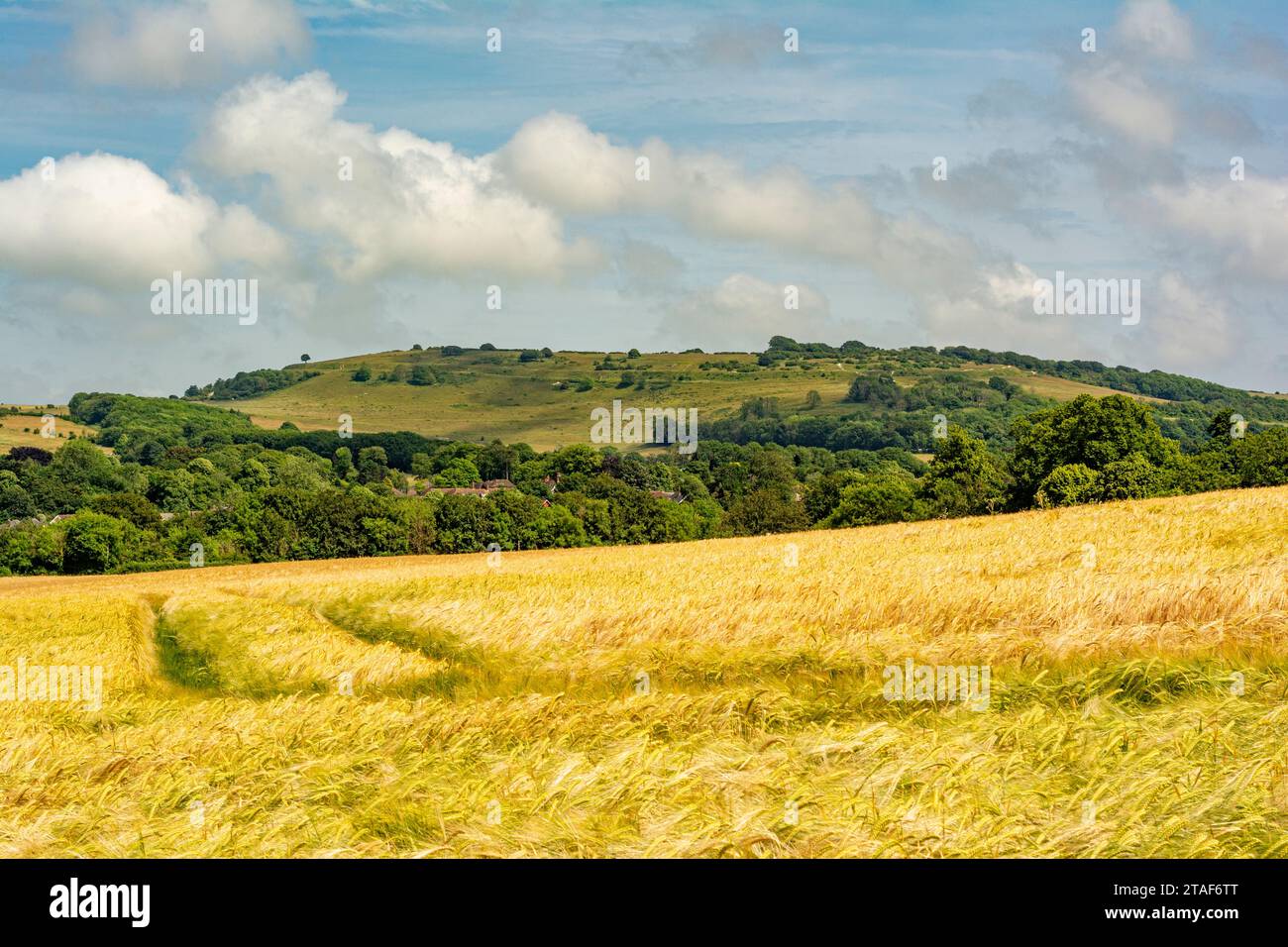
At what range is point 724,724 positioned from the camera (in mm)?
13023

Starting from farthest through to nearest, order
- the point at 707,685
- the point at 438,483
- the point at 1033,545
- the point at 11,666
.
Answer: the point at 438,483, the point at 1033,545, the point at 11,666, the point at 707,685

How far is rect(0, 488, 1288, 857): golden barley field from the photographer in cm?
831

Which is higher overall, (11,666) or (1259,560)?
(1259,560)

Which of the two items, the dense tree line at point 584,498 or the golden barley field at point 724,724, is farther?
the dense tree line at point 584,498

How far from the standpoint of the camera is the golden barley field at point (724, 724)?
8312 millimetres

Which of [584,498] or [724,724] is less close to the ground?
[584,498]

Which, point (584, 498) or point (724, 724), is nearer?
point (724, 724)

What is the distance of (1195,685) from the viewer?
1366cm

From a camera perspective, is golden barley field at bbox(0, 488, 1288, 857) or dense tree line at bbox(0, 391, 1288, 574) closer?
golden barley field at bbox(0, 488, 1288, 857)
